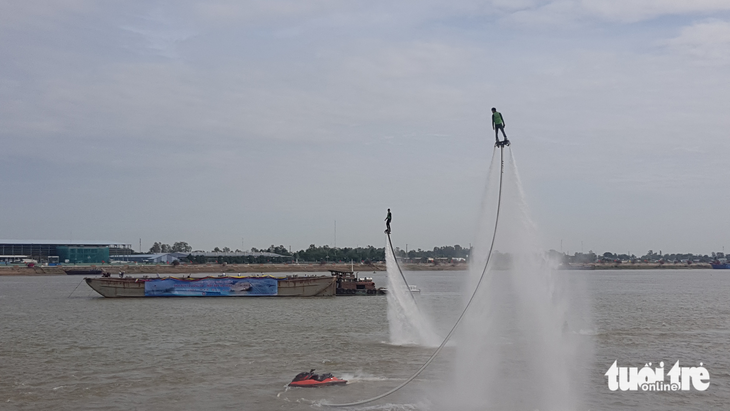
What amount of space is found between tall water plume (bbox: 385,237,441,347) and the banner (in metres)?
44.8

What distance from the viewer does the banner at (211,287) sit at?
286 ft

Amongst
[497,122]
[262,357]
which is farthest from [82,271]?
[497,122]

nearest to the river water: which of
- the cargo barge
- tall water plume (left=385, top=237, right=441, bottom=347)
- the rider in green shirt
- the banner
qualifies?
tall water plume (left=385, top=237, right=441, bottom=347)

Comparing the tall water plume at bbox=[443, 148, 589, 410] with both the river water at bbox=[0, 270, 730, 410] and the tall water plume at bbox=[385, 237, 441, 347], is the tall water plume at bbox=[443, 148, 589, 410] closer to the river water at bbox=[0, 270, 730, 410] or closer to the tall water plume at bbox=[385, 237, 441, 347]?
the river water at bbox=[0, 270, 730, 410]

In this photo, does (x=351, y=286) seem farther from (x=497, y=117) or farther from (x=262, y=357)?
(x=497, y=117)

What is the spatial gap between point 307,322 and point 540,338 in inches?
1288

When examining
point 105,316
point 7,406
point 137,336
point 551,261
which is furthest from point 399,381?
point 105,316

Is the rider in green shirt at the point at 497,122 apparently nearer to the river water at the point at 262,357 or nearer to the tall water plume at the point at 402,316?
the river water at the point at 262,357

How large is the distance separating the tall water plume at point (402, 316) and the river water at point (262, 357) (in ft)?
4.24

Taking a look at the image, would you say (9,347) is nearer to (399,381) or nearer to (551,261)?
(399,381)

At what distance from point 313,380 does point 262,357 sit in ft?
30.4

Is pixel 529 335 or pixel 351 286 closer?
pixel 529 335

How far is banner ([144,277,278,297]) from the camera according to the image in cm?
8706

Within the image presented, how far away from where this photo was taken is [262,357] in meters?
35.8
